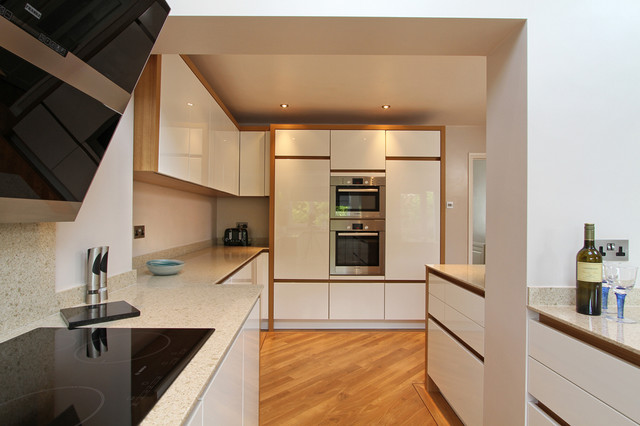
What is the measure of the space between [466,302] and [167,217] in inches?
94.0

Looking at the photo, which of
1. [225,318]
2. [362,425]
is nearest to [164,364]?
[225,318]

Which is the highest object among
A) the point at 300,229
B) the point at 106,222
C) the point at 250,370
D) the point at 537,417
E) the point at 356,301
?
the point at 106,222

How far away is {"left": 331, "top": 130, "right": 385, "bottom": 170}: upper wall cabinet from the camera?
3529 millimetres

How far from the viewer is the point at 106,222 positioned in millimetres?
1456

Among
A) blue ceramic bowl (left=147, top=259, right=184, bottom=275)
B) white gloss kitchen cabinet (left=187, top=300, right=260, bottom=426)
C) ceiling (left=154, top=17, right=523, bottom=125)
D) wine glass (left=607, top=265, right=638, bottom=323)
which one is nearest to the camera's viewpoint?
white gloss kitchen cabinet (left=187, top=300, right=260, bottom=426)

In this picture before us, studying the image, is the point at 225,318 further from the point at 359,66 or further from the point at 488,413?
the point at 359,66

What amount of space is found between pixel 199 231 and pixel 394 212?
219 cm

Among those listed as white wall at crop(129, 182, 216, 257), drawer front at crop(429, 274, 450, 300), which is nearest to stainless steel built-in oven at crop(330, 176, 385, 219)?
drawer front at crop(429, 274, 450, 300)

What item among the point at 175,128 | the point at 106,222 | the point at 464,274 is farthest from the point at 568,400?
the point at 175,128

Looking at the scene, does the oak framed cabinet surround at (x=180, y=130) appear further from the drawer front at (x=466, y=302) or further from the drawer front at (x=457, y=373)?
the drawer front at (x=457, y=373)

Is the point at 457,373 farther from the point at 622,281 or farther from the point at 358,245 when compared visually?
the point at 358,245

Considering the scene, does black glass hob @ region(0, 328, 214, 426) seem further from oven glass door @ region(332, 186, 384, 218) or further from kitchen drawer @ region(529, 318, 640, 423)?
oven glass door @ region(332, 186, 384, 218)

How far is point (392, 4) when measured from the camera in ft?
4.16

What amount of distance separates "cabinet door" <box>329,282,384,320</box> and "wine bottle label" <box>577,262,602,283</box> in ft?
8.04
